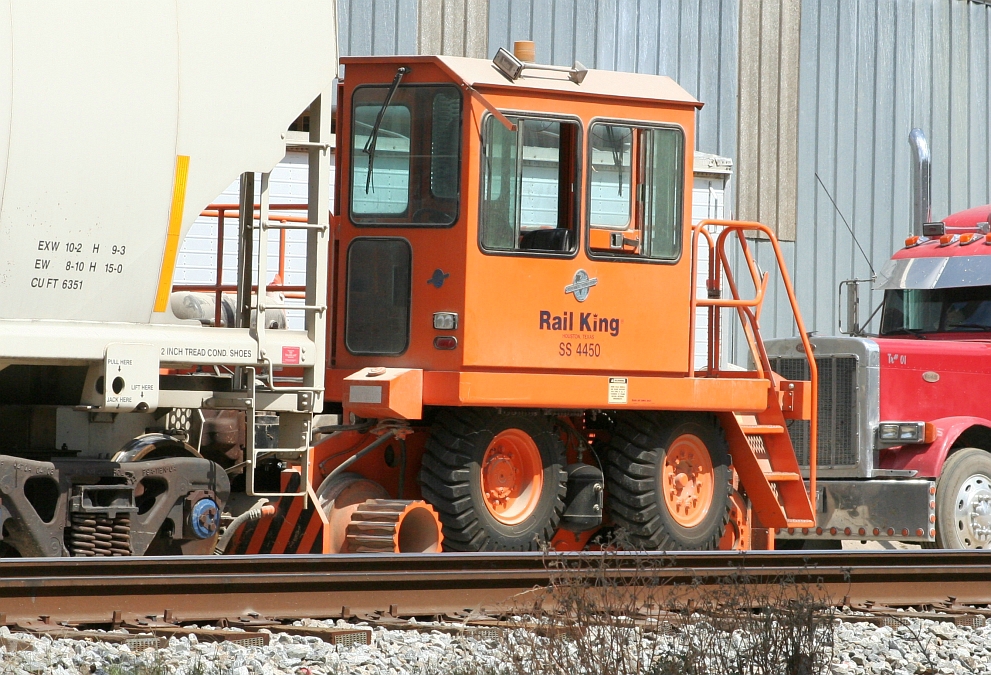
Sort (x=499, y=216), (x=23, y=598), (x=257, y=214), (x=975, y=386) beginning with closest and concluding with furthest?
1. (x=23, y=598)
2. (x=257, y=214)
3. (x=499, y=216)
4. (x=975, y=386)

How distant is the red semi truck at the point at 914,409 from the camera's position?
10828 millimetres

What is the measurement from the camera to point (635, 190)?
9.48 meters

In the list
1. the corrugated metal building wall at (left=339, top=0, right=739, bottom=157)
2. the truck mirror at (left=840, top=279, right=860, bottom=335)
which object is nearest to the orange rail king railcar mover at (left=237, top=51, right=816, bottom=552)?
the truck mirror at (left=840, top=279, right=860, bottom=335)

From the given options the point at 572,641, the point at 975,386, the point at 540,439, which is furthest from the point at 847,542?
the point at 572,641

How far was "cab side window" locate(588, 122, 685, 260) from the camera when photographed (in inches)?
364

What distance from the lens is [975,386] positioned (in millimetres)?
11555

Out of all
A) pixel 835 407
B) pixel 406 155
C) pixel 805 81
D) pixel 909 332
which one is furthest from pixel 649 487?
pixel 805 81

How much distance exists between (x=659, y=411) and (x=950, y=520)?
284 cm

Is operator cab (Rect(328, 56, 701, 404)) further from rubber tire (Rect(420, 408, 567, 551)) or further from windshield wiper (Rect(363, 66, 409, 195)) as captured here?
rubber tire (Rect(420, 408, 567, 551))

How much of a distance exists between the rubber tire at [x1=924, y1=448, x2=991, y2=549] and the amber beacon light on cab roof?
4.55 feet

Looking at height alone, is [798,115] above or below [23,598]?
above

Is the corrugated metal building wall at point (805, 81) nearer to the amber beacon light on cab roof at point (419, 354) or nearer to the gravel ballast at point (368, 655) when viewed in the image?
the amber beacon light on cab roof at point (419, 354)

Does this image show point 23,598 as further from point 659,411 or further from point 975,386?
point 975,386

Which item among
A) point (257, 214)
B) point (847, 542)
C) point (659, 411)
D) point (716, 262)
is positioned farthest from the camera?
point (847, 542)
